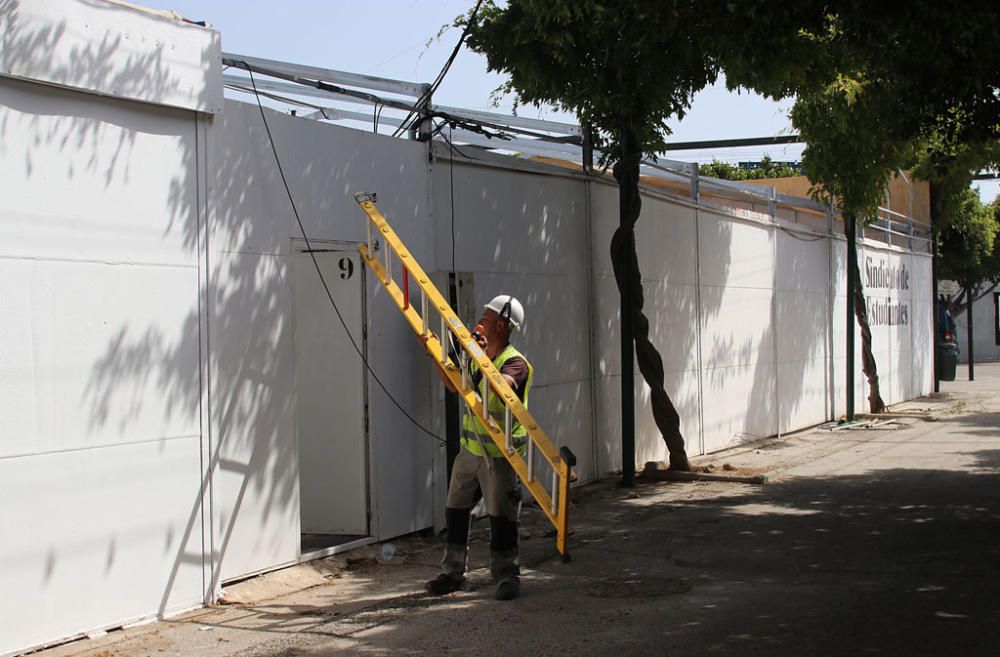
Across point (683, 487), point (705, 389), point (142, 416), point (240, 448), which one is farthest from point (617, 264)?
point (142, 416)

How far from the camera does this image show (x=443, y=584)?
7445 millimetres

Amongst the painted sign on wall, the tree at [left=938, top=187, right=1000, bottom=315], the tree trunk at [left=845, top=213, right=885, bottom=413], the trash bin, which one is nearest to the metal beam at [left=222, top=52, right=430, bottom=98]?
the tree trunk at [left=845, top=213, right=885, bottom=413]

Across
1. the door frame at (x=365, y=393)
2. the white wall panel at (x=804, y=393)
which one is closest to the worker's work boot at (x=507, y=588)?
the door frame at (x=365, y=393)

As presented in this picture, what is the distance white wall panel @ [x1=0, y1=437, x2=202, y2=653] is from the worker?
5.46 ft

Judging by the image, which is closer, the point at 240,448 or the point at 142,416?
the point at 142,416

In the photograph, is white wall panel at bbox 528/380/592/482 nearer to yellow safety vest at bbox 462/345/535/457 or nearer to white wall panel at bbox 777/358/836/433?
yellow safety vest at bbox 462/345/535/457

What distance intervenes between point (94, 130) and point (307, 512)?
150 inches

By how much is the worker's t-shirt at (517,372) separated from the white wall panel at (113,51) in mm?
2560

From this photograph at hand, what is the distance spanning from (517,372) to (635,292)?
5.07m

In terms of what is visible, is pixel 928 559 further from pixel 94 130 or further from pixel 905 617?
pixel 94 130

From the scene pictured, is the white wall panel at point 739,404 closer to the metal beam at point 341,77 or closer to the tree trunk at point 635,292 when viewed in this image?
the tree trunk at point 635,292

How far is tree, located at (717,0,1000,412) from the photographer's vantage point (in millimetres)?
7965

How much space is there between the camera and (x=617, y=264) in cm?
1211

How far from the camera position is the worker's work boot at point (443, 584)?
744cm
